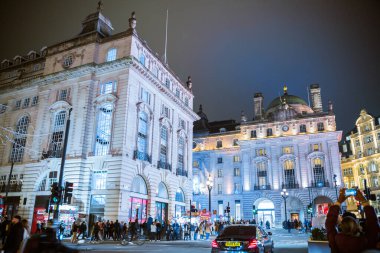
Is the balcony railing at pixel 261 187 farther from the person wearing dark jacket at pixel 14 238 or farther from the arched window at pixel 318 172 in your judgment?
the person wearing dark jacket at pixel 14 238

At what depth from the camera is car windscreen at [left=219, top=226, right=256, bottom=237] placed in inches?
499

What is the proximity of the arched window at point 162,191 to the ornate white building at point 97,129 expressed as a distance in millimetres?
129

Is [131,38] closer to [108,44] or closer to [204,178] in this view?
[108,44]

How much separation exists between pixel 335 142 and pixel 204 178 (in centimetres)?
2838

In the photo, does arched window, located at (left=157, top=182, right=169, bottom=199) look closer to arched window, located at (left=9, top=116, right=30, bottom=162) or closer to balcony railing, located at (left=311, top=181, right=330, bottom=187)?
arched window, located at (left=9, top=116, right=30, bottom=162)

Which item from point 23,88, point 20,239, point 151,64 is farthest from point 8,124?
Answer: point 20,239

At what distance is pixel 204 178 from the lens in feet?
239

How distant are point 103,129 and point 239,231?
2578 cm

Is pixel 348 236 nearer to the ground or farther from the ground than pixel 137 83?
nearer to the ground

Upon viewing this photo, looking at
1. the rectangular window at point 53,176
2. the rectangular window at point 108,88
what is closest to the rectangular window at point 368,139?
the rectangular window at point 108,88

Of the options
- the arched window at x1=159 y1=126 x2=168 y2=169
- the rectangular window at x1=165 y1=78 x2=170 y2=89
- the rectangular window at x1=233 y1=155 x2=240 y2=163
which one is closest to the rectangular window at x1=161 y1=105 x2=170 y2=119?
the arched window at x1=159 y1=126 x2=168 y2=169

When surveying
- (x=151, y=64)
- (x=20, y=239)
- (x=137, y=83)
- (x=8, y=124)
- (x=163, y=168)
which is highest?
(x=151, y=64)

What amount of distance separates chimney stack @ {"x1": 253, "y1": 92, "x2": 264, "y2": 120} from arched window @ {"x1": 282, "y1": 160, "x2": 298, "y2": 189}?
496 inches

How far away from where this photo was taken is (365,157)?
258 ft
